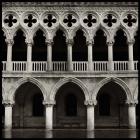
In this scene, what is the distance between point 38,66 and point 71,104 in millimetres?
4135

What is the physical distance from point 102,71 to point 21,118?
24.0 feet

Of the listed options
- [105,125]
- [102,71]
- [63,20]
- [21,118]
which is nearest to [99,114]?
[105,125]

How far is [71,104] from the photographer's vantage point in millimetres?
24297

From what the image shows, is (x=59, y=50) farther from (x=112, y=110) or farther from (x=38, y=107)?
(x=112, y=110)

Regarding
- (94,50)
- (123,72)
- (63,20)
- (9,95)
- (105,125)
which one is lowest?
(105,125)

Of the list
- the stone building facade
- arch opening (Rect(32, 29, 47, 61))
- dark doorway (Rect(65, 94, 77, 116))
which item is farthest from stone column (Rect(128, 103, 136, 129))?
arch opening (Rect(32, 29, 47, 61))

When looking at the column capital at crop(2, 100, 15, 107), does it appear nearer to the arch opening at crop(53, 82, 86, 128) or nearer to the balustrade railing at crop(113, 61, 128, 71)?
the arch opening at crop(53, 82, 86, 128)

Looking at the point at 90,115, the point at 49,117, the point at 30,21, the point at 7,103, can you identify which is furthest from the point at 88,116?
the point at 30,21

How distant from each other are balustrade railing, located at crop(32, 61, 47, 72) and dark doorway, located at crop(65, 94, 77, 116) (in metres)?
3.20

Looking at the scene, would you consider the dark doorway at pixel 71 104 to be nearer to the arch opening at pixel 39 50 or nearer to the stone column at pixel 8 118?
the arch opening at pixel 39 50

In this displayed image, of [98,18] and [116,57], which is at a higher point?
[98,18]

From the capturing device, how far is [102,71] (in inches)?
848

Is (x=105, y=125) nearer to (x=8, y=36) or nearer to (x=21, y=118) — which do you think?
(x=21, y=118)

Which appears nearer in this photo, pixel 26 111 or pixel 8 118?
pixel 8 118
